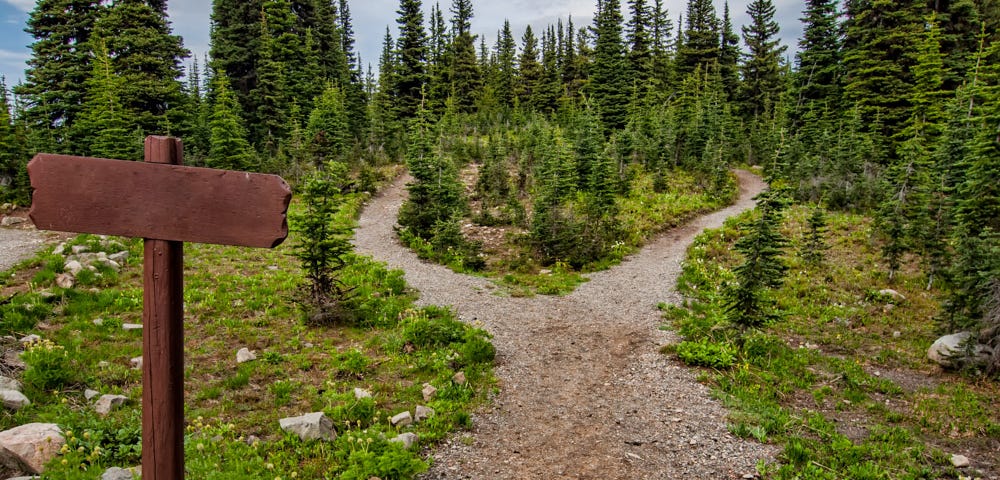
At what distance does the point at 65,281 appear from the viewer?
Answer: 1210cm

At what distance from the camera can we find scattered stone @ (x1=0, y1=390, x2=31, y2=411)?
6529 millimetres

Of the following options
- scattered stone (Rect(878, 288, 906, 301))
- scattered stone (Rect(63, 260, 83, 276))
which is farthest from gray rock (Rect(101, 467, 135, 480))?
scattered stone (Rect(878, 288, 906, 301))

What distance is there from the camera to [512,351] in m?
11.1

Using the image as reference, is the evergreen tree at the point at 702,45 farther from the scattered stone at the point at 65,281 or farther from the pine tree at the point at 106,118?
the scattered stone at the point at 65,281

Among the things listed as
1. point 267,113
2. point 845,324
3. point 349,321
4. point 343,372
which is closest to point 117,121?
point 267,113

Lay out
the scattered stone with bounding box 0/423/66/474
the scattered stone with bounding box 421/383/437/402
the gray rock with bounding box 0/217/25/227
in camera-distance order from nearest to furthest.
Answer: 1. the scattered stone with bounding box 0/423/66/474
2. the scattered stone with bounding box 421/383/437/402
3. the gray rock with bounding box 0/217/25/227

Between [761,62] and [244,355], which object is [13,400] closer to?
[244,355]

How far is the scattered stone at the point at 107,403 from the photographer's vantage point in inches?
270

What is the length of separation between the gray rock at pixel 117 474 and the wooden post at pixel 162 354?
7.72 ft

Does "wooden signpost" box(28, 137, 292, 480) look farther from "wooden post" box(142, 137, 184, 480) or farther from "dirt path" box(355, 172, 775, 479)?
"dirt path" box(355, 172, 775, 479)

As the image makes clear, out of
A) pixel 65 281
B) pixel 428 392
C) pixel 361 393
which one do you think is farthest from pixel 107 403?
pixel 65 281

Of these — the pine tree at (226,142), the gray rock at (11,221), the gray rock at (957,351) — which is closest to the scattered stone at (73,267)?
the gray rock at (11,221)

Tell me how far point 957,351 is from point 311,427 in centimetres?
1381

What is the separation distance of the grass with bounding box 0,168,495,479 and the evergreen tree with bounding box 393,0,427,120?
2766 centimetres
